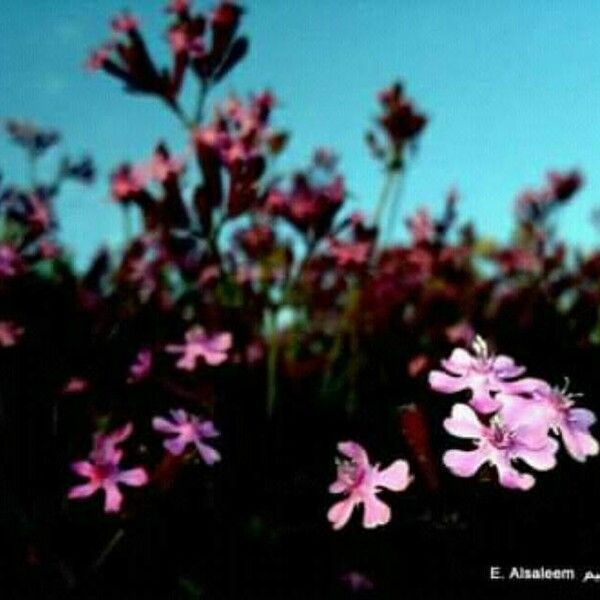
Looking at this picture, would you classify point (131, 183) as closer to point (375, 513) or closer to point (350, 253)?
point (350, 253)

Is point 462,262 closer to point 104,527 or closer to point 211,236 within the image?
point 211,236

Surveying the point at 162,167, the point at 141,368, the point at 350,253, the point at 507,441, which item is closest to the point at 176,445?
the point at 141,368

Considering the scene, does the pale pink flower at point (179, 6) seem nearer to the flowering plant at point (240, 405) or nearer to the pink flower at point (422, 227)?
the flowering plant at point (240, 405)

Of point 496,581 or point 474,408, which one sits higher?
point 474,408

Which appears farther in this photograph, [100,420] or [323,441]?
[323,441]

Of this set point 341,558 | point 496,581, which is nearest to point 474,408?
point 496,581

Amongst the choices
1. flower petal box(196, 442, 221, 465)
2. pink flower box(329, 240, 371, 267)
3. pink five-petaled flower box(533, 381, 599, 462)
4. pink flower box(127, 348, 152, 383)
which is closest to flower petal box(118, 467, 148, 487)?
flower petal box(196, 442, 221, 465)
